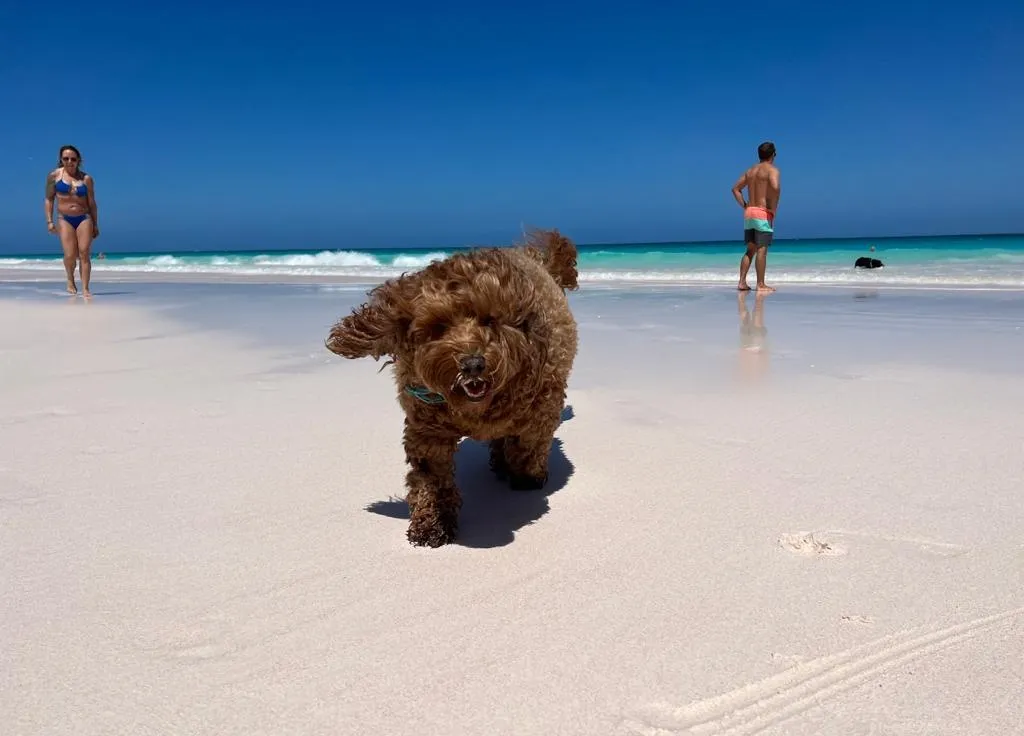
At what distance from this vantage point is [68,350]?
7328 mm

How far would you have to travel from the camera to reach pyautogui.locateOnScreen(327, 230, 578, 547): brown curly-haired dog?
9.12ft

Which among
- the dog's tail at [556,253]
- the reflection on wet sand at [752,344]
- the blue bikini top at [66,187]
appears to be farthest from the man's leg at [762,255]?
the blue bikini top at [66,187]

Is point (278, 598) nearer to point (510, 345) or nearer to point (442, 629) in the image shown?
point (442, 629)

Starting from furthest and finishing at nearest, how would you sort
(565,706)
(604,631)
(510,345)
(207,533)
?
1. (207,533)
2. (510,345)
3. (604,631)
4. (565,706)

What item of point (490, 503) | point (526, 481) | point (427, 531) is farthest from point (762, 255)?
Answer: point (427, 531)

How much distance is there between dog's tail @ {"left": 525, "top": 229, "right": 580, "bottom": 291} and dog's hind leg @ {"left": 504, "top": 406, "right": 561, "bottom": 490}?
155cm

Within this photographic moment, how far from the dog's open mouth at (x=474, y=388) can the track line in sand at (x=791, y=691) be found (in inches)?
48.5

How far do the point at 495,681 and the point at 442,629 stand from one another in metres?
0.33

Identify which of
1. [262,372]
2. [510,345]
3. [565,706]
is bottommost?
Answer: [565,706]

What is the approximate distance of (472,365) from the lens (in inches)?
106

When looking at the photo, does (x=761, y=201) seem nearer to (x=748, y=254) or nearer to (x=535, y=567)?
(x=748, y=254)

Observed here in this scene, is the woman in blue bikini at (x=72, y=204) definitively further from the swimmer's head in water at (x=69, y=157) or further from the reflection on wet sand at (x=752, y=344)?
the reflection on wet sand at (x=752, y=344)

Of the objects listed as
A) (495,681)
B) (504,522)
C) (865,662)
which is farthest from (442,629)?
(865,662)

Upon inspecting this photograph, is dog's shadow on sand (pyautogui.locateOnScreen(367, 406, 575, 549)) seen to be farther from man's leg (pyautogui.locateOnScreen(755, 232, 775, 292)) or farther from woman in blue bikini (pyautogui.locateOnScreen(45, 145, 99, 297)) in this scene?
woman in blue bikini (pyautogui.locateOnScreen(45, 145, 99, 297))
